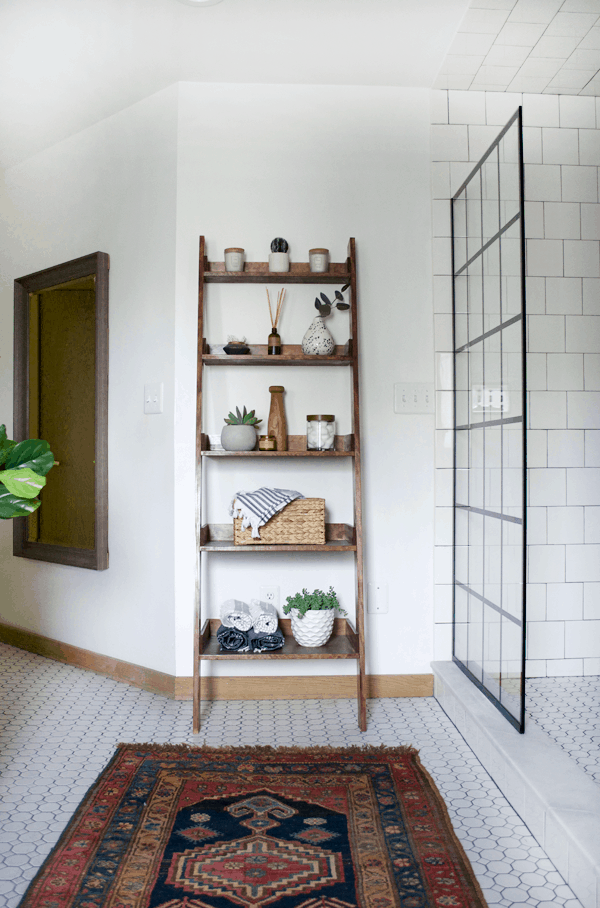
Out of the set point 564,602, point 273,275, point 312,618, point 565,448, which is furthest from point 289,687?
point 273,275

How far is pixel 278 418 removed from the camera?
9.20 feet

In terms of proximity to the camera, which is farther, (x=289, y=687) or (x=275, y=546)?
(x=289, y=687)

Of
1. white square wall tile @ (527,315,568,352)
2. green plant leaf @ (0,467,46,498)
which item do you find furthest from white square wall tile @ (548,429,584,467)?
green plant leaf @ (0,467,46,498)

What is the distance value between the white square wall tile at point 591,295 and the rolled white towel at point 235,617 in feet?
6.20

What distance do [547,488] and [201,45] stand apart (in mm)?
2210

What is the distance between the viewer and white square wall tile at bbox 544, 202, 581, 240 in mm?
3035

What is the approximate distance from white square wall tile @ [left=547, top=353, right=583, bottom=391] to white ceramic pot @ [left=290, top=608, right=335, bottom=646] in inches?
53.2

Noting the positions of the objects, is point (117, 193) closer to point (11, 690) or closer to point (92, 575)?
point (92, 575)

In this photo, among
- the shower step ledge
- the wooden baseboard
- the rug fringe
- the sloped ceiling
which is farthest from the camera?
the wooden baseboard

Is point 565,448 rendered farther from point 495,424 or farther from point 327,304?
point 327,304

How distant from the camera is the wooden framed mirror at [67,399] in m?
3.22

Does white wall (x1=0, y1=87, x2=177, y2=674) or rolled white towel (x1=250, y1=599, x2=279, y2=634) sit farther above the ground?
white wall (x1=0, y1=87, x2=177, y2=674)

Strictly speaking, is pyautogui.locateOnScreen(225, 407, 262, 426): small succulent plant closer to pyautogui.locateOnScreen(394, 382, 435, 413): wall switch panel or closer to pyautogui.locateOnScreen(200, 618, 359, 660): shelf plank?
pyautogui.locateOnScreen(394, 382, 435, 413): wall switch panel

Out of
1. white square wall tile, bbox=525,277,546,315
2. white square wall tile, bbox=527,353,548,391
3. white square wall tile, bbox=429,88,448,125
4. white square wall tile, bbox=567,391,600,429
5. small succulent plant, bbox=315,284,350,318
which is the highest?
white square wall tile, bbox=429,88,448,125
